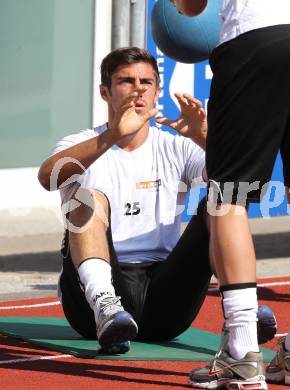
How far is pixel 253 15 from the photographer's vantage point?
5074mm

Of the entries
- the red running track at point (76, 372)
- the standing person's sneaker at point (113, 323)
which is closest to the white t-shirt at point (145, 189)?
the standing person's sneaker at point (113, 323)

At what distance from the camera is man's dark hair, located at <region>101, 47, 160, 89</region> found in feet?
21.2

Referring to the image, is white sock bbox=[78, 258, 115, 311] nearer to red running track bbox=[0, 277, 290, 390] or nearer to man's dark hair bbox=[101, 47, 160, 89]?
red running track bbox=[0, 277, 290, 390]

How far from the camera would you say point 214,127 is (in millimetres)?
5055

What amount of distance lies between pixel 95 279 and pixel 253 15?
1.45m

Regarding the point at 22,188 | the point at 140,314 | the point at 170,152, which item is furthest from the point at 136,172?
the point at 22,188

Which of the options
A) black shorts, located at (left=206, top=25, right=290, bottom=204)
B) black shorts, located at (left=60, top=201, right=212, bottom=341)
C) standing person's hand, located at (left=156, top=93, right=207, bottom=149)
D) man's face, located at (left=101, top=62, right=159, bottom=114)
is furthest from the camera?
man's face, located at (left=101, top=62, right=159, bottom=114)

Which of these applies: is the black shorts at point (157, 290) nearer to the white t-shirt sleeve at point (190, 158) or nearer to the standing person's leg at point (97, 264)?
the standing person's leg at point (97, 264)

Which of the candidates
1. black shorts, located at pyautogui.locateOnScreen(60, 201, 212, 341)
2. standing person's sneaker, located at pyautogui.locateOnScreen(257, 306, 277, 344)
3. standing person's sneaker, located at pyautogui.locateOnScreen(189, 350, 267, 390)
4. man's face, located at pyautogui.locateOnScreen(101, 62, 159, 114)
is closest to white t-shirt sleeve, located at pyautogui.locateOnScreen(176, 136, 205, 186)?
man's face, located at pyautogui.locateOnScreen(101, 62, 159, 114)

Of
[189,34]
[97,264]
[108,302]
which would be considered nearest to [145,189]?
[97,264]

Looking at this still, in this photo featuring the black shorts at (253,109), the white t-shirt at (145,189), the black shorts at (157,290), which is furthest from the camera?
the white t-shirt at (145,189)

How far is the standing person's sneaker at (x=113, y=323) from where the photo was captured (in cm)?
567

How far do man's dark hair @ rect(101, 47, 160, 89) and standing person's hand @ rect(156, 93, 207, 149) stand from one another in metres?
0.60

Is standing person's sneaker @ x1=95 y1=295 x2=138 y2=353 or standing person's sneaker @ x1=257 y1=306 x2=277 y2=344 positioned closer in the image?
standing person's sneaker @ x1=95 y1=295 x2=138 y2=353
